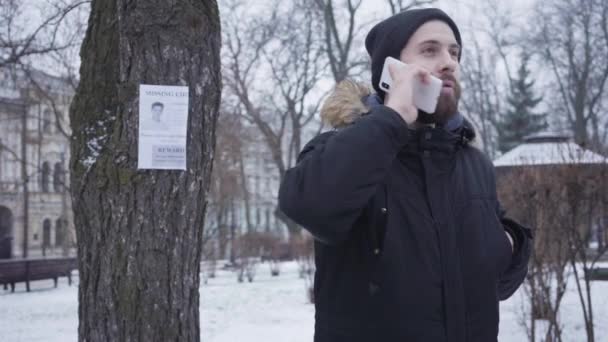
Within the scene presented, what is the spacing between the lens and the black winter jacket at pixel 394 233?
1694 millimetres

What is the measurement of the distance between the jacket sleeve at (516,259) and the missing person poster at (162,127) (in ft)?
4.52

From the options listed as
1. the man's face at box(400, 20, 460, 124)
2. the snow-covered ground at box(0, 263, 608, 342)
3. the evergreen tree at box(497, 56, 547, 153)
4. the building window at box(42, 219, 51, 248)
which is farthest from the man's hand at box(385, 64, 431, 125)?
the building window at box(42, 219, 51, 248)

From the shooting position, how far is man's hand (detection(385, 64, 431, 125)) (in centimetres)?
178

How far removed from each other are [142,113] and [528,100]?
3580 centimetres

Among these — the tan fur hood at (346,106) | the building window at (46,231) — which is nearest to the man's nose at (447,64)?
the tan fur hood at (346,106)

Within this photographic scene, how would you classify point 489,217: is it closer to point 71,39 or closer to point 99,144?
point 99,144

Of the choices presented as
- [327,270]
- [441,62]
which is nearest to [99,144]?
[327,270]

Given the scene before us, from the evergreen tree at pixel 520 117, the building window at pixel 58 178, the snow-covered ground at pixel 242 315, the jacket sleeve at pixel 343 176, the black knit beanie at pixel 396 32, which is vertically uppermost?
the evergreen tree at pixel 520 117

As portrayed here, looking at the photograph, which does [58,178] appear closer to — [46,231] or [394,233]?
[394,233]

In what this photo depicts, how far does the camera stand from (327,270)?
1899mm

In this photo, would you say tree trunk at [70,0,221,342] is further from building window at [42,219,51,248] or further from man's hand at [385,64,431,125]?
building window at [42,219,51,248]

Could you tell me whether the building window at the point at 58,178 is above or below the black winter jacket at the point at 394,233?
above

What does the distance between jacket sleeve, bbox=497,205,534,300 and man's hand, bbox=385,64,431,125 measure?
22.3 inches

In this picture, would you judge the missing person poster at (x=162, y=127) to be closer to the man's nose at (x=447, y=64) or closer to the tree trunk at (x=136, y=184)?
the tree trunk at (x=136, y=184)
